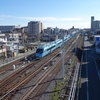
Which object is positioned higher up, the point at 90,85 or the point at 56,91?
the point at 56,91

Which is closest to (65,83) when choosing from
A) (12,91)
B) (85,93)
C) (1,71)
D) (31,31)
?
(85,93)

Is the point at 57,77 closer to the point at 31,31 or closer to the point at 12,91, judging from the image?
the point at 12,91

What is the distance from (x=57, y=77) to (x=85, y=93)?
14.0 ft

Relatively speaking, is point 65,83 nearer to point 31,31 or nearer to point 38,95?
point 38,95

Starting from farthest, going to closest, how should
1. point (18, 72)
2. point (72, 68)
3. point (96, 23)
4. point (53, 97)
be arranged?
point (96, 23), point (72, 68), point (18, 72), point (53, 97)

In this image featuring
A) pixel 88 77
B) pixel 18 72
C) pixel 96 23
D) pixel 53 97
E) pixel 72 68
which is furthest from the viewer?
pixel 96 23

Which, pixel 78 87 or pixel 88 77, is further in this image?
pixel 88 77

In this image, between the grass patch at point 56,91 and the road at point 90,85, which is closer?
the grass patch at point 56,91

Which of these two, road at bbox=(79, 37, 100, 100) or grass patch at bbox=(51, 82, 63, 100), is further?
road at bbox=(79, 37, 100, 100)

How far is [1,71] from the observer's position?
2050cm

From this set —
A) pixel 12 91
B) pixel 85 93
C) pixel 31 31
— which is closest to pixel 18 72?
pixel 12 91

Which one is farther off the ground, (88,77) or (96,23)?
(96,23)

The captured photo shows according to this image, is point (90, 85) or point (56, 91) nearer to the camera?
point (56, 91)

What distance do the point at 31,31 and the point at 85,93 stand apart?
97681 mm
